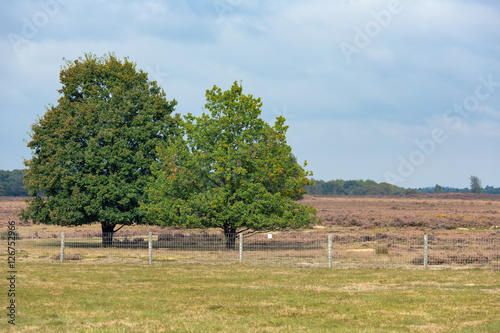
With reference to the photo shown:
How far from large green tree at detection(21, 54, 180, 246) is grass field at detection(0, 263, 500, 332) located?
1493cm

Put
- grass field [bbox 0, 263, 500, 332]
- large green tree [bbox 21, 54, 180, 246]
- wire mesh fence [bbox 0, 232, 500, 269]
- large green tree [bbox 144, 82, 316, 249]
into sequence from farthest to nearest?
large green tree [bbox 21, 54, 180, 246] < large green tree [bbox 144, 82, 316, 249] < wire mesh fence [bbox 0, 232, 500, 269] < grass field [bbox 0, 263, 500, 332]

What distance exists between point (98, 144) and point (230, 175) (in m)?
10.2

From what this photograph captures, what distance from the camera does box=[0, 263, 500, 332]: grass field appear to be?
12586 millimetres

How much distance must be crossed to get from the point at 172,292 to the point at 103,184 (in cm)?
2250

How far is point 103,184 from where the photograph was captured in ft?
126

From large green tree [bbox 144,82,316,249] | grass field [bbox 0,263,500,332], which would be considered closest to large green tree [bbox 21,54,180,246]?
large green tree [bbox 144,82,316,249]

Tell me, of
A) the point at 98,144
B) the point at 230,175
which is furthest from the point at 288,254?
the point at 98,144

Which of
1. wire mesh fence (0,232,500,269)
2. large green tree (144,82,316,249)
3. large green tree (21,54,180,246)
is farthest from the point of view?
large green tree (21,54,180,246)

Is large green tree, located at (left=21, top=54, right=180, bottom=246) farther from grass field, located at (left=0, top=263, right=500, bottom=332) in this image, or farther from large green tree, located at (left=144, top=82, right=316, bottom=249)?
grass field, located at (left=0, top=263, right=500, bottom=332)

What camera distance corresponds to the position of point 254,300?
15.8 metres

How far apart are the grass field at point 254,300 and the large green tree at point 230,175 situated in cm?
1089

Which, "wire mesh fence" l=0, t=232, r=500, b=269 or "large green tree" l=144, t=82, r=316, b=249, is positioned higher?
"large green tree" l=144, t=82, r=316, b=249

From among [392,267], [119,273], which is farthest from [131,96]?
[392,267]

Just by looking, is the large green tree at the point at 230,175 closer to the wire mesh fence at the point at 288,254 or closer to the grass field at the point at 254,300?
the wire mesh fence at the point at 288,254
